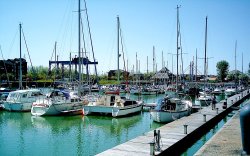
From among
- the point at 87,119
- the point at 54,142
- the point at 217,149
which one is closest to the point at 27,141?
the point at 54,142

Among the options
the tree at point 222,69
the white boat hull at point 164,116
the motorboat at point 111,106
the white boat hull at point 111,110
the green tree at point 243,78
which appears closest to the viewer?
the white boat hull at point 164,116

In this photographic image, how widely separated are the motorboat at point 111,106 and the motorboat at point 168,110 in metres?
4.68

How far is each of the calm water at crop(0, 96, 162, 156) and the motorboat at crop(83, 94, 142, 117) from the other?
69 cm

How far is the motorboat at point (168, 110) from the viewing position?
2711cm

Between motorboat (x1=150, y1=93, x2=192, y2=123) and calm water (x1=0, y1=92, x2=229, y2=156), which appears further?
motorboat (x1=150, y1=93, x2=192, y2=123)

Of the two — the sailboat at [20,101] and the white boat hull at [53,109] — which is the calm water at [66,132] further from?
the sailboat at [20,101]

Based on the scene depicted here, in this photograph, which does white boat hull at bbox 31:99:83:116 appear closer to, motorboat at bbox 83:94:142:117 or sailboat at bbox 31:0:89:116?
sailboat at bbox 31:0:89:116

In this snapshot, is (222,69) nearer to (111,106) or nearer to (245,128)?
(111,106)

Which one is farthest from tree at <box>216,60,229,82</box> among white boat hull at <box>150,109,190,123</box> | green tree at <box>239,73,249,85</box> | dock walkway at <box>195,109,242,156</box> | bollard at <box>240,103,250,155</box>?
bollard at <box>240,103,250,155</box>

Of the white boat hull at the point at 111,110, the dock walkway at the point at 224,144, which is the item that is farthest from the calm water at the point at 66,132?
the dock walkway at the point at 224,144

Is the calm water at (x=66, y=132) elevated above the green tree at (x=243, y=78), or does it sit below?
below

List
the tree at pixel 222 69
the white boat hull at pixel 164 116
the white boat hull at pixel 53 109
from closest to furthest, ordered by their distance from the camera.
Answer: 1. the white boat hull at pixel 164 116
2. the white boat hull at pixel 53 109
3. the tree at pixel 222 69

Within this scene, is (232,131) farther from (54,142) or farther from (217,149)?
(54,142)

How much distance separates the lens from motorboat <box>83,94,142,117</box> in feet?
104
